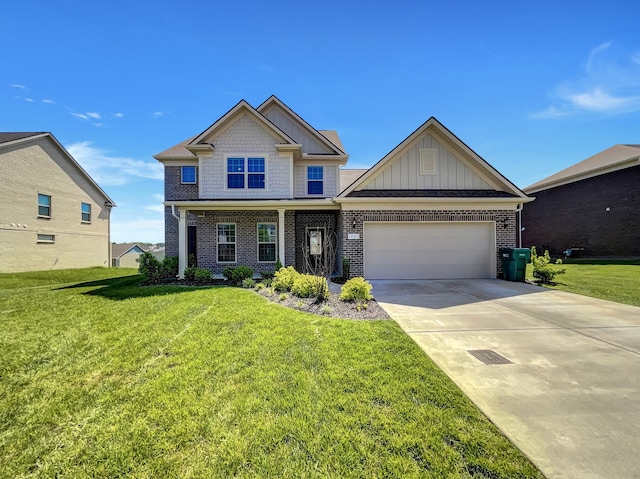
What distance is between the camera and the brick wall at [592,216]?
17172 millimetres

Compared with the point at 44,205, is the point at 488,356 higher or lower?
lower

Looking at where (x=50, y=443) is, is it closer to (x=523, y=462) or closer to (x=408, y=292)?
(x=523, y=462)

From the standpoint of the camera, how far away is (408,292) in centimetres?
866

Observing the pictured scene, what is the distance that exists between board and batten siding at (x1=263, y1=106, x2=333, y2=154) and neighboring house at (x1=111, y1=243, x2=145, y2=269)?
24.6m

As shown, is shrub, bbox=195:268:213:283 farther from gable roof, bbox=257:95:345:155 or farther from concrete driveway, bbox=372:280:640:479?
gable roof, bbox=257:95:345:155

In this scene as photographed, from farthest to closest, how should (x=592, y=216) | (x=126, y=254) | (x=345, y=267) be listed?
(x=126, y=254) < (x=592, y=216) < (x=345, y=267)

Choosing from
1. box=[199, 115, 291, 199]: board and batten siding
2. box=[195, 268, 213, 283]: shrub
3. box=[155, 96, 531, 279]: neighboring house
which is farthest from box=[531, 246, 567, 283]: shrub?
box=[195, 268, 213, 283]: shrub

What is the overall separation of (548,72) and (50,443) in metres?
15.3

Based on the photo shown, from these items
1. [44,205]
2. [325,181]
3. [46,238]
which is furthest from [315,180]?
[46,238]

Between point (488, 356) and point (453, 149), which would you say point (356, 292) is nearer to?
point (488, 356)

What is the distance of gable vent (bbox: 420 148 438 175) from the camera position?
1173 cm

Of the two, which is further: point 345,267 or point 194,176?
point 194,176

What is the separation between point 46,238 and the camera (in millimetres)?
17172

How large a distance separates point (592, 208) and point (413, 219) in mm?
17033
